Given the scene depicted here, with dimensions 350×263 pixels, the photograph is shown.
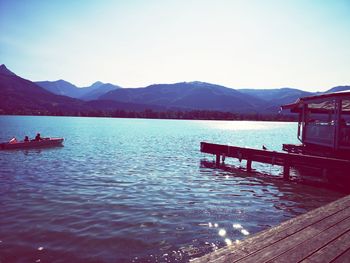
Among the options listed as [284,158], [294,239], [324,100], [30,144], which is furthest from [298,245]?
[30,144]

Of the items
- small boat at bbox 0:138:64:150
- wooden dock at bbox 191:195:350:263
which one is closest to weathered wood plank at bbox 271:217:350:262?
wooden dock at bbox 191:195:350:263

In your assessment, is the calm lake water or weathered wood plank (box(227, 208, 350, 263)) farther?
the calm lake water

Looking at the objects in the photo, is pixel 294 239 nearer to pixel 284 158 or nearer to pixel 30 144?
pixel 284 158

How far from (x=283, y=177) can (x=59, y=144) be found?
1153 inches

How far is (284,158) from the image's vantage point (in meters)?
18.3

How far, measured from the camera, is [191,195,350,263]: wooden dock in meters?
4.83

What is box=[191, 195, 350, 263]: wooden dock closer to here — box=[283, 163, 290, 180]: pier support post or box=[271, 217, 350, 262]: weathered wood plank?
box=[271, 217, 350, 262]: weathered wood plank

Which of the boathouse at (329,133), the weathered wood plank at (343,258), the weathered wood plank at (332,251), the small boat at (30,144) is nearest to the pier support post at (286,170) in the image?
the boathouse at (329,133)

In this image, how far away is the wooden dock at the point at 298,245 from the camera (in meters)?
4.83

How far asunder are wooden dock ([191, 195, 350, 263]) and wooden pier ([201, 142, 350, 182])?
9775 mm

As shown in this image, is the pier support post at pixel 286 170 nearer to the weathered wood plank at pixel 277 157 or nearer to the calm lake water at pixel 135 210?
the weathered wood plank at pixel 277 157

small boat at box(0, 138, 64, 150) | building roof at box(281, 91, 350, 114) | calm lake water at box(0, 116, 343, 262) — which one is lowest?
calm lake water at box(0, 116, 343, 262)

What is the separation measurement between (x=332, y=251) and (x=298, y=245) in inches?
21.8

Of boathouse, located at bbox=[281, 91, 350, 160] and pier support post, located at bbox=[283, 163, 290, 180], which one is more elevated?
boathouse, located at bbox=[281, 91, 350, 160]
